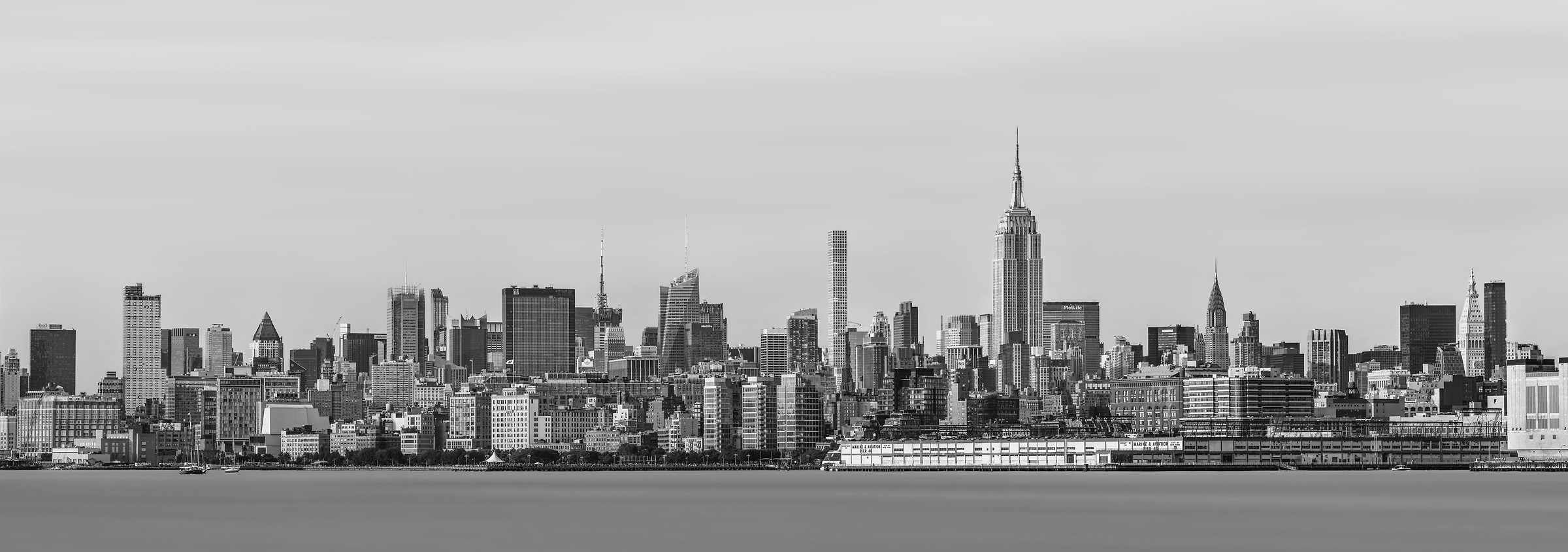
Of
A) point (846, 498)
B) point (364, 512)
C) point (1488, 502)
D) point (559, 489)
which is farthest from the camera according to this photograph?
point (559, 489)

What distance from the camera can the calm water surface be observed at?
11412 centimetres

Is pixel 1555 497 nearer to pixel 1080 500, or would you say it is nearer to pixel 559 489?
pixel 1080 500

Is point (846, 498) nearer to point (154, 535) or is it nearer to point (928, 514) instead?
point (928, 514)

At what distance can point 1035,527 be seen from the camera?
128125 mm

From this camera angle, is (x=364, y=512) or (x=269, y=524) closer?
(x=269, y=524)

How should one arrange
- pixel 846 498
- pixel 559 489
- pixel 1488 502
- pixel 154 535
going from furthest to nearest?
pixel 559 489 → pixel 846 498 → pixel 1488 502 → pixel 154 535

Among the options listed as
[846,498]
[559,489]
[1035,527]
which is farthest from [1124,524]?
[559,489]

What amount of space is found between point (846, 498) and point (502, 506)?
2381cm

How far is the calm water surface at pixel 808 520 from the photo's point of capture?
374 ft

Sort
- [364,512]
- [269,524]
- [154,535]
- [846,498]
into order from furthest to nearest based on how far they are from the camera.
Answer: [846,498], [364,512], [269,524], [154,535]

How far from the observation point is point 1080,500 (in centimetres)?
16650

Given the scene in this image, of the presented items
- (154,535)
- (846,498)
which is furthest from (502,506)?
(154,535)

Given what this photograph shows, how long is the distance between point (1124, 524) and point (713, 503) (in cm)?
3718

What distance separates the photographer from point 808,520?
13562 centimetres
